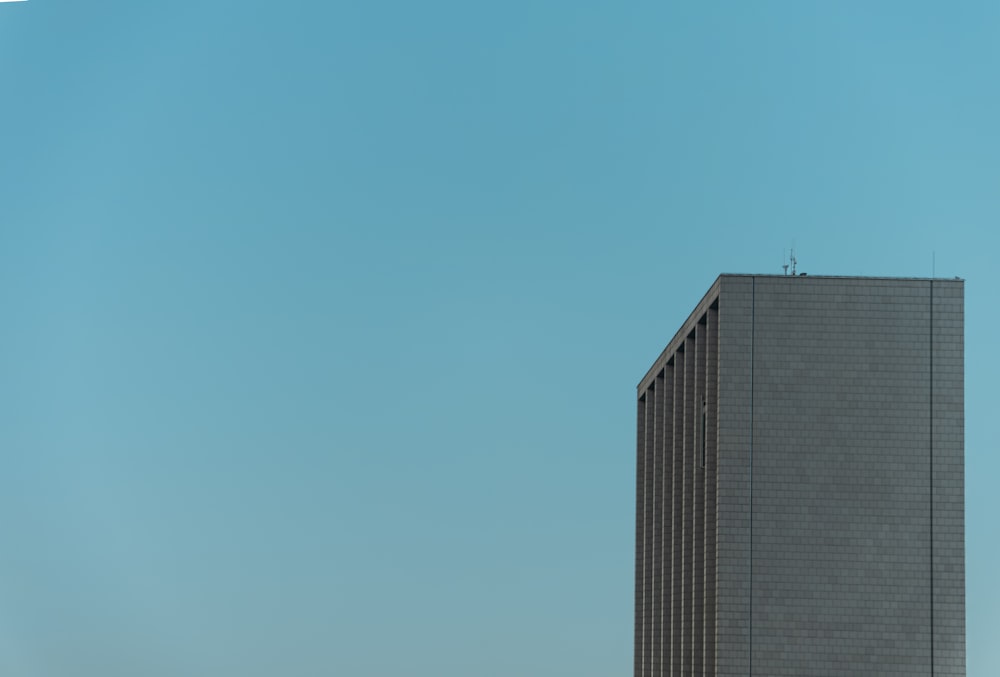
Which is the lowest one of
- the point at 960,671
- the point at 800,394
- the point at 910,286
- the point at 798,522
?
the point at 960,671

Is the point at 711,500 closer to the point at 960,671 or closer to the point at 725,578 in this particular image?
the point at 725,578

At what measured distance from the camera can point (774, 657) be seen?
3654 inches

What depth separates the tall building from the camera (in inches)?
3664

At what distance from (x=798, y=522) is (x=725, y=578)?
5064 millimetres

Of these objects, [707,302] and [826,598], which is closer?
[826,598]

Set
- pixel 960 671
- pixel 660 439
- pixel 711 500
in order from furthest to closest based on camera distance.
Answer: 1. pixel 660 439
2. pixel 711 500
3. pixel 960 671

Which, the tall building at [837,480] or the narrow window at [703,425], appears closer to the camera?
the tall building at [837,480]

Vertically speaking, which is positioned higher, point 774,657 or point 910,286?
point 910,286

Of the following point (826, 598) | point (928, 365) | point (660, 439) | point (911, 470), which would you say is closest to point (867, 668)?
point (826, 598)

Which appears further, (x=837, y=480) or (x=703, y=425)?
(x=703, y=425)

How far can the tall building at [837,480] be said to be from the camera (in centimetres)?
9306

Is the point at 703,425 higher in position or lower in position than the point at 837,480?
higher

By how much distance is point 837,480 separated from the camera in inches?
3730

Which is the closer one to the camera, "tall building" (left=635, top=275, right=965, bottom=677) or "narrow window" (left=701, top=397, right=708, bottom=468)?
"tall building" (left=635, top=275, right=965, bottom=677)
